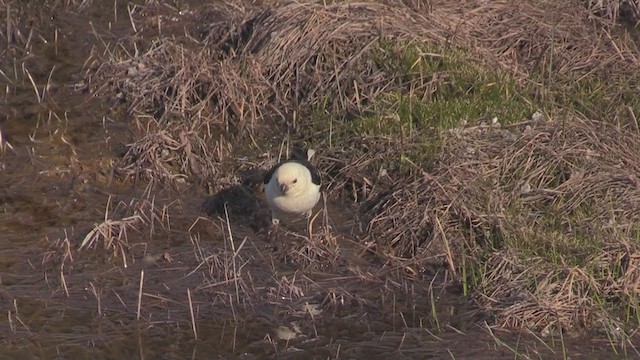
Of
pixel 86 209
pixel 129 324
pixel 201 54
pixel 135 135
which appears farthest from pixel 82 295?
pixel 201 54

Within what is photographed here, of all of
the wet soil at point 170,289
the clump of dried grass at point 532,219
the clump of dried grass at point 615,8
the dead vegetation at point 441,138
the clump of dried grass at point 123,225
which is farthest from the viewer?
the clump of dried grass at point 615,8

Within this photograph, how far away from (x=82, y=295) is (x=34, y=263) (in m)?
0.51

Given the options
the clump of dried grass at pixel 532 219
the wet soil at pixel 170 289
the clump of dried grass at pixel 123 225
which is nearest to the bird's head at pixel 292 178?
the wet soil at pixel 170 289

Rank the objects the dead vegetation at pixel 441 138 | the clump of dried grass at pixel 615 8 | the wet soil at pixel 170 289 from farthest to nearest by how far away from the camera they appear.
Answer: the clump of dried grass at pixel 615 8 → the dead vegetation at pixel 441 138 → the wet soil at pixel 170 289

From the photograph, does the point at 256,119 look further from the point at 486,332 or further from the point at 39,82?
the point at 486,332

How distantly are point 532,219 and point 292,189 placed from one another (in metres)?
1.46

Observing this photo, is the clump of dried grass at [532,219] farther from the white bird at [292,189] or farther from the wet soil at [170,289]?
the white bird at [292,189]

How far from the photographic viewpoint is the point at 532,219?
772cm

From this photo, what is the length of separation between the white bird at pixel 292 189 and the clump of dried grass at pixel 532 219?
0.43 meters

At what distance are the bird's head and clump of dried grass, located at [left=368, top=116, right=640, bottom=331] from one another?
491 mm

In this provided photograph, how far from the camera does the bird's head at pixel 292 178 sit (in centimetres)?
788

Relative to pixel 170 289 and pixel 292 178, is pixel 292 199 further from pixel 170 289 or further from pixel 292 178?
pixel 170 289

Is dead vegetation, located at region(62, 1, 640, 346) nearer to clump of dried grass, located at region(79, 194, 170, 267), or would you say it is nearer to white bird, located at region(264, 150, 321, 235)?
white bird, located at region(264, 150, 321, 235)

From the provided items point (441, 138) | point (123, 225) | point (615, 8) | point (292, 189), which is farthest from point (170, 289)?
point (615, 8)
